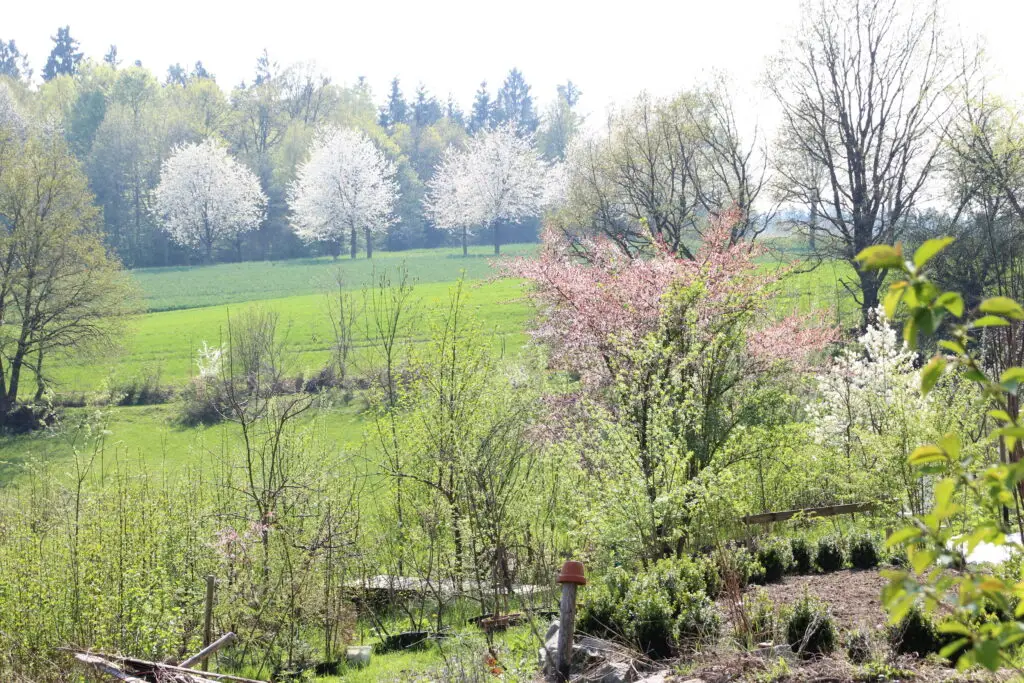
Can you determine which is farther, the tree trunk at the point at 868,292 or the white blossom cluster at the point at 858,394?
the tree trunk at the point at 868,292

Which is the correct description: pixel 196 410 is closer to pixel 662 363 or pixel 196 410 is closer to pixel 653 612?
pixel 662 363

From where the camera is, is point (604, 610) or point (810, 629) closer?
point (810, 629)

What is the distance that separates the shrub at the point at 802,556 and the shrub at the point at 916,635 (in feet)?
11.0

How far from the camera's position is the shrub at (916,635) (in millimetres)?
5895

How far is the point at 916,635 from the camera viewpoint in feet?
19.5

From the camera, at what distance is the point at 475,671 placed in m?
6.68

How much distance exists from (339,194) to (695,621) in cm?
5551

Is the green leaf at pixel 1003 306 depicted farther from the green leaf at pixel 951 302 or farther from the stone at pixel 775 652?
the stone at pixel 775 652

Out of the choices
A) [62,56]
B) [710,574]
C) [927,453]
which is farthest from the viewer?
[62,56]

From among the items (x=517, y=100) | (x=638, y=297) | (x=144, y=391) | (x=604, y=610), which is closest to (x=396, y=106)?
(x=517, y=100)

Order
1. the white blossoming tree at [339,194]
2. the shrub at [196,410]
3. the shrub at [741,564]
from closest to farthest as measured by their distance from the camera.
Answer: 1. the shrub at [741,564]
2. the shrub at [196,410]
3. the white blossoming tree at [339,194]

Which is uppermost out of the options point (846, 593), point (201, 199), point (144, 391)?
point (201, 199)

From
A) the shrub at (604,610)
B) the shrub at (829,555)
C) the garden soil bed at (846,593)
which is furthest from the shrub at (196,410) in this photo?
the shrub at (604,610)

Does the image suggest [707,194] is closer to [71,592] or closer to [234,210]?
[71,592]
